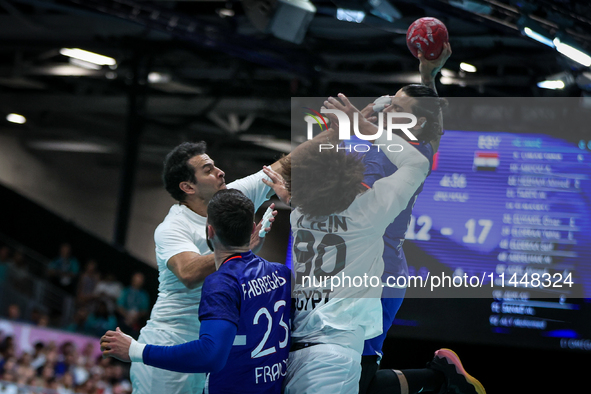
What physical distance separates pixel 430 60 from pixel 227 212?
5.35 ft

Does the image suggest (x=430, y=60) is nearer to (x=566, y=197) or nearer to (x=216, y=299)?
(x=216, y=299)

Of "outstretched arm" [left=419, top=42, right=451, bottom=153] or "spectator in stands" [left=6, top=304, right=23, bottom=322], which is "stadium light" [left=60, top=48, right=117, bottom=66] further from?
"outstretched arm" [left=419, top=42, right=451, bottom=153]

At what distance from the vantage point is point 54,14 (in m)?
11.5

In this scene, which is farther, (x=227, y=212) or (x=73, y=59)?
(x=73, y=59)

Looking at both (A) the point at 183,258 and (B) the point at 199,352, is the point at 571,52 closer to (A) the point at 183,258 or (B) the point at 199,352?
(A) the point at 183,258

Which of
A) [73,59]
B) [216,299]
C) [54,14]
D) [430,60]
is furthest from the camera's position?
[73,59]

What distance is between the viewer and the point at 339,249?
3.05 m

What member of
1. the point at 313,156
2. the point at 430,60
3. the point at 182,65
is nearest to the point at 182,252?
the point at 313,156

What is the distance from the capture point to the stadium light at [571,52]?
6984 millimetres

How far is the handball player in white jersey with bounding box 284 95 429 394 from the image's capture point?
295 centimetres

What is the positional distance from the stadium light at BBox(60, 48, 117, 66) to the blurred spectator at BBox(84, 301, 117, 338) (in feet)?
16.0

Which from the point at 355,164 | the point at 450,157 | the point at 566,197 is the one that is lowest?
the point at 355,164

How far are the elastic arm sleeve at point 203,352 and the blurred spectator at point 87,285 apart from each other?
9942 millimetres

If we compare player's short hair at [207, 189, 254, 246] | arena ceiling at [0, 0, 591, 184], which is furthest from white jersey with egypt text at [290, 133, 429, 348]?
arena ceiling at [0, 0, 591, 184]
